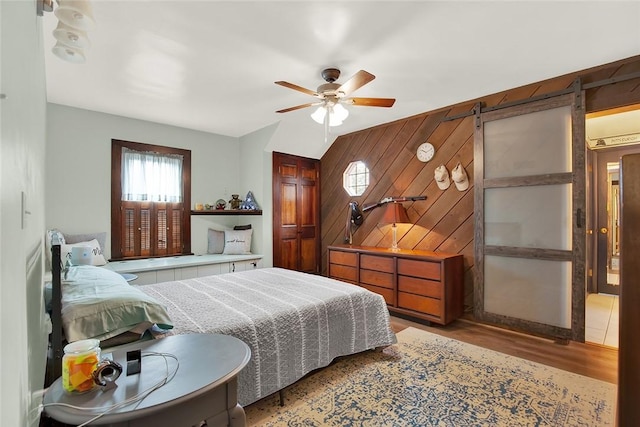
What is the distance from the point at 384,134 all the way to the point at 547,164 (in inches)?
82.0

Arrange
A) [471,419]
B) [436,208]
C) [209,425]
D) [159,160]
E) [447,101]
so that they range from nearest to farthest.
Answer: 1. [209,425]
2. [471,419]
3. [447,101]
4. [436,208]
5. [159,160]

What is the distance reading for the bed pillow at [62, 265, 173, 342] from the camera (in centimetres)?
134

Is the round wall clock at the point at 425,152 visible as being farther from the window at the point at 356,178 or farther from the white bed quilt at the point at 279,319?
the white bed quilt at the point at 279,319

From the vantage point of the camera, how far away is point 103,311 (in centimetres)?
142

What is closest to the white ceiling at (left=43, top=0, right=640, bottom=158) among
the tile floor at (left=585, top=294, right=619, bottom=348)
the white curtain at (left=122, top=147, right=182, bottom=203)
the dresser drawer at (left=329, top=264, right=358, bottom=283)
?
the white curtain at (left=122, top=147, right=182, bottom=203)

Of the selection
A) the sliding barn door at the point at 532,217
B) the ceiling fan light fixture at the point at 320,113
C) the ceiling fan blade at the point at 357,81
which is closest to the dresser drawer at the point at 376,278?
the sliding barn door at the point at 532,217

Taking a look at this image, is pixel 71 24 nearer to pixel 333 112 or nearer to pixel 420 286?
pixel 333 112

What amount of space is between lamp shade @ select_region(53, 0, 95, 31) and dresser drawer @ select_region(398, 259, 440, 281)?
338 cm

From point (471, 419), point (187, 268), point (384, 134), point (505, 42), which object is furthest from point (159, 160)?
point (471, 419)

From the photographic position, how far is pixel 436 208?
12.7 feet

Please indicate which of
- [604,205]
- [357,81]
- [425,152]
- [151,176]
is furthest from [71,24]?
[604,205]

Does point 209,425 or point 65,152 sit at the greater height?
point 65,152

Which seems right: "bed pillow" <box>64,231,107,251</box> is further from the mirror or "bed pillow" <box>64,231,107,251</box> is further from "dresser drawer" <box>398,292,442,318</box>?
the mirror

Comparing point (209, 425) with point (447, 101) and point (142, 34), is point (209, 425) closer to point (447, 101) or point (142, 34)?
point (142, 34)
